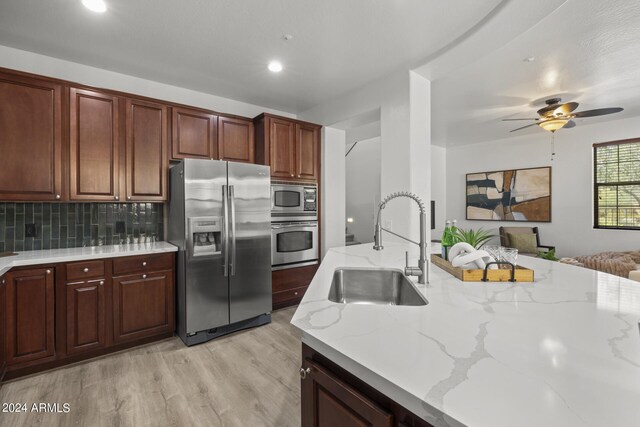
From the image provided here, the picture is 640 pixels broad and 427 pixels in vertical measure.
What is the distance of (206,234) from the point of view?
2.95m

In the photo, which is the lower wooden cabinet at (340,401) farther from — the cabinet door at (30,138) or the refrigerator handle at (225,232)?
the cabinet door at (30,138)

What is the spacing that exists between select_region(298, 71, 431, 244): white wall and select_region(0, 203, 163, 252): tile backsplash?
8.15 feet

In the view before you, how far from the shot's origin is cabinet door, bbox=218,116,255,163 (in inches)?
133

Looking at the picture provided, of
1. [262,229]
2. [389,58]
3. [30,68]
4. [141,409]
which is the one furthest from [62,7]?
[141,409]

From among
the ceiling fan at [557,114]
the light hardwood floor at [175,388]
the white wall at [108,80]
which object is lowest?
the light hardwood floor at [175,388]

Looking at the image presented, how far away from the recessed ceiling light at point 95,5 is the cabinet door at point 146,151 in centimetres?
86

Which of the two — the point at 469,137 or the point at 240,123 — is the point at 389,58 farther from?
the point at 469,137

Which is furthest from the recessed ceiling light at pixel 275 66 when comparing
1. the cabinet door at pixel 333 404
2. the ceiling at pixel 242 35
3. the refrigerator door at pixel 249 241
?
the cabinet door at pixel 333 404

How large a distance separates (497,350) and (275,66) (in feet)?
9.59

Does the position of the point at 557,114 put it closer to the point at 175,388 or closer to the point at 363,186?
the point at 363,186

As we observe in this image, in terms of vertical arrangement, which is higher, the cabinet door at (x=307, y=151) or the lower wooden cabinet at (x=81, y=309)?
the cabinet door at (x=307, y=151)

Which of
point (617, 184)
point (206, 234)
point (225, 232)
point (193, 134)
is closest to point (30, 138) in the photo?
point (193, 134)

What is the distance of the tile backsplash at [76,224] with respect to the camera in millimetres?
2576

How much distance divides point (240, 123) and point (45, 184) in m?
1.87
